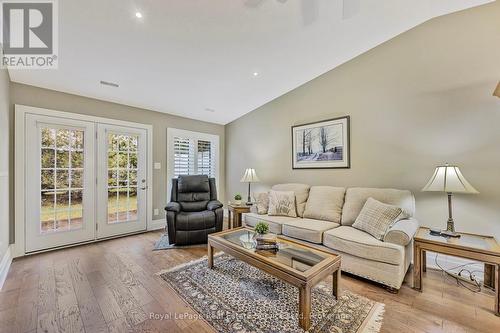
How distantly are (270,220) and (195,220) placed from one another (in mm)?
1128

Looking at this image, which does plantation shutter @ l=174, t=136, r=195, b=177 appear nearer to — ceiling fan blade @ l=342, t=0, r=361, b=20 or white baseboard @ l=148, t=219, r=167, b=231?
white baseboard @ l=148, t=219, r=167, b=231

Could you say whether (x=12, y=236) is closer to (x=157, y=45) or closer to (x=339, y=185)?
(x=157, y=45)

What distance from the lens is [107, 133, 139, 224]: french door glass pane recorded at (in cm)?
354

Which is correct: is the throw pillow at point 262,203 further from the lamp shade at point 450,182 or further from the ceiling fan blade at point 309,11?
the ceiling fan blade at point 309,11

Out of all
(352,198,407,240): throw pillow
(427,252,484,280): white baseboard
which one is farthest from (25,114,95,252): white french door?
(427,252,484,280): white baseboard

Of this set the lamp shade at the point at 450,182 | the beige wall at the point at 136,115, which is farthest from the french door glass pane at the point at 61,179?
the lamp shade at the point at 450,182

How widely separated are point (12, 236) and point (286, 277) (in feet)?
11.4

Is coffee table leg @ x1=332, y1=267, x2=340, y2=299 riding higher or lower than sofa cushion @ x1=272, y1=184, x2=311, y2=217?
lower

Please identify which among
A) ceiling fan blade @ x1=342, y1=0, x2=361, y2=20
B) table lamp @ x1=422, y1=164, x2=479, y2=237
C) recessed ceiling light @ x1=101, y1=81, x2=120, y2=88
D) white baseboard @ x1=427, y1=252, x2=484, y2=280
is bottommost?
white baseboard @ x1=427, y1=252, x2=484, y2=280

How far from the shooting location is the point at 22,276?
229 centimetres

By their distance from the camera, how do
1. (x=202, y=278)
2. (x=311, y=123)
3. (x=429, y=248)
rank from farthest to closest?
(x=311, y=123) → (x=202, y=278) → (x=429, y=248)

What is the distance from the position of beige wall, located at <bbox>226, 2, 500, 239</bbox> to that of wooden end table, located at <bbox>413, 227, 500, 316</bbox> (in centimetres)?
44

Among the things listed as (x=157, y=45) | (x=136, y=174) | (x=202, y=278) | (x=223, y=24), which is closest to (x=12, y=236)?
(x=136, y=174)

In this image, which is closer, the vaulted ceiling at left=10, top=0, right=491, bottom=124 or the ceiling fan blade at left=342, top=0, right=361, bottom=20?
the vaulted ceiling at left=10, top=0, right=491, bottom=124
